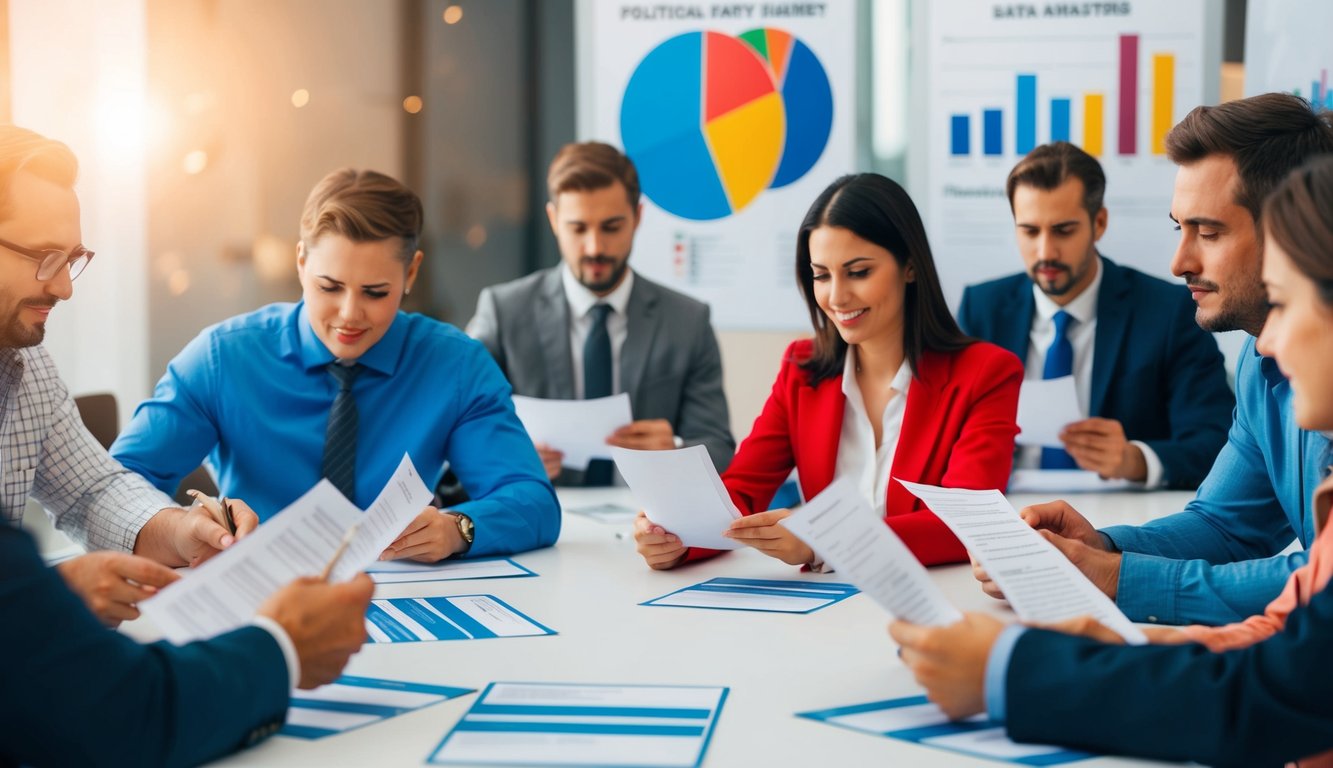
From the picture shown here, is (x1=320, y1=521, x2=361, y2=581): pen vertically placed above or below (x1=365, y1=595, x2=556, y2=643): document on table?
above

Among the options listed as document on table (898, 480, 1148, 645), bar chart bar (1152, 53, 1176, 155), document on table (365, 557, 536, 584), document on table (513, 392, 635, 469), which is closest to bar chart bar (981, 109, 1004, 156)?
bar chart bar (1152, 53, 1176, 155)

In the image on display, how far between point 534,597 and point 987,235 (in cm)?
340

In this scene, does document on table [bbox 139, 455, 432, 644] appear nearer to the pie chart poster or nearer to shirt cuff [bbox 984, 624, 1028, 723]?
shirt cuff [bbox 984, 624, 1028, 723]

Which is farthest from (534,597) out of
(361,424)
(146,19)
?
(146,19)

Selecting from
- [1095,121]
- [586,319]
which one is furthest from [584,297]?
[1095,121]

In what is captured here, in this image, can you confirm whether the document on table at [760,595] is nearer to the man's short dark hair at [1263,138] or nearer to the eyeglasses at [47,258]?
the man's short dark hair at [1263,138]

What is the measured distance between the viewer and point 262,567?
150cm

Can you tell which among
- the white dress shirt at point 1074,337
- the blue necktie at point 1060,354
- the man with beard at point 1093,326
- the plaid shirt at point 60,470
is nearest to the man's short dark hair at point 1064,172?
the man with beard at point 1093,326

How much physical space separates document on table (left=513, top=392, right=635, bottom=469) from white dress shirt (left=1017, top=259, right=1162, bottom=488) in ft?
4.41

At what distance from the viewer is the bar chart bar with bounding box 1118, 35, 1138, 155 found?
4.80m

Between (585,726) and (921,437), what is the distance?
1.35 meters

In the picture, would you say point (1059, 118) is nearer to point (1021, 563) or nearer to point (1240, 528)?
point (1240, 528)

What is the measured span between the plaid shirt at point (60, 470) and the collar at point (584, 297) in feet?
6.05

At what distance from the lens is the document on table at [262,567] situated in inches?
55.9
